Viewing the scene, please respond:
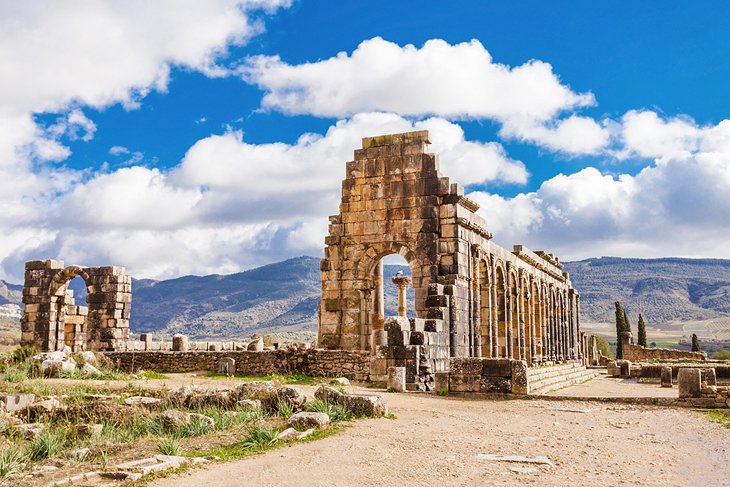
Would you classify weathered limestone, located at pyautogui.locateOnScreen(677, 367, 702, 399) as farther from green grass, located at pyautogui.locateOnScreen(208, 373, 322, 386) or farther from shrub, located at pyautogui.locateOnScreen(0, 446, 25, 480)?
shrub, located at pyautogui.locateOnScreen(0, 446, 25, 480)

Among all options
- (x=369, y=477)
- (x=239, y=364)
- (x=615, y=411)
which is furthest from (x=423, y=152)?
(x=369, y=477)

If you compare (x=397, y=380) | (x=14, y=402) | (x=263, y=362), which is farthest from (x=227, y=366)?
(x=14, y=402)

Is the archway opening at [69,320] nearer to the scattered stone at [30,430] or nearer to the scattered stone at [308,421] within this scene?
the scattered stone at [30,430]

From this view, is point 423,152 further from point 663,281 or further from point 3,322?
point 663,281

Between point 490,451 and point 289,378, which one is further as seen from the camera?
point 289,378

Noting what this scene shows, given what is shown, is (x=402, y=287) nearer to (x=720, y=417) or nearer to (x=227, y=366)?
(x=227, y=366)

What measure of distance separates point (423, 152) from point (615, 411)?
11918 millimetres

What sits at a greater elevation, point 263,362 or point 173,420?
point 263,362

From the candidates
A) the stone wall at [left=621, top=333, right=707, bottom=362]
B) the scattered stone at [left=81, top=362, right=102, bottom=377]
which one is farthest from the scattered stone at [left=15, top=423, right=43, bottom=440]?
the stone wall at [left=621, top=333, right=707, bottom=362]

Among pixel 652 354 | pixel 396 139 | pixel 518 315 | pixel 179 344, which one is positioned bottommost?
pixel 652 354

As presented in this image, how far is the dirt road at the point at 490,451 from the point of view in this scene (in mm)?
7969

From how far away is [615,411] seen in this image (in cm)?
1468

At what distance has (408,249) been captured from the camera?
24141 mm

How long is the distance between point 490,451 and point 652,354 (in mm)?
42382
